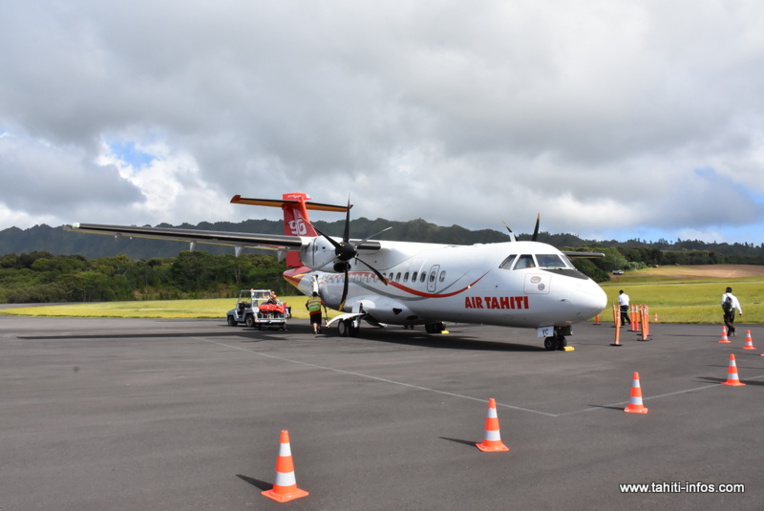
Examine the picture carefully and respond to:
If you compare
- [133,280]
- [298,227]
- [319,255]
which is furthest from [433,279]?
[133,280]

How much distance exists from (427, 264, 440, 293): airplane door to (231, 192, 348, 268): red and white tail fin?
6863 mm

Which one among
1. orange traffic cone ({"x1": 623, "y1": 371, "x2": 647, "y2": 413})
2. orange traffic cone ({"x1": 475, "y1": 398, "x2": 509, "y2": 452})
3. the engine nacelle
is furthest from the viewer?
the engine nacelle

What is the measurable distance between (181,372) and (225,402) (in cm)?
416

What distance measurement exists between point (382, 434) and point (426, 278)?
46.1 ft

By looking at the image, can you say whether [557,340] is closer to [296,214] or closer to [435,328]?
[435,328]

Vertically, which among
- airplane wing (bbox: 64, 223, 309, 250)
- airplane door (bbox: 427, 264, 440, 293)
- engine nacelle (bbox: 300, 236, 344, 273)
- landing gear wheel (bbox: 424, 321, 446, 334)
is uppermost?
airplane wing (bbox: 64, 223, 309, 250)

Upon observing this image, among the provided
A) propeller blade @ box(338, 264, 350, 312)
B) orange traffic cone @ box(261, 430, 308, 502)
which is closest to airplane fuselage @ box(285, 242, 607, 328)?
propeller blade @ box(338, 264, 350, 312)

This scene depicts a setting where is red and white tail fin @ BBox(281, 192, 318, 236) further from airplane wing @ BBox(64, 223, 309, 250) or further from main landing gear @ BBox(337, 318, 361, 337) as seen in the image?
main landing gear @ BBox(337, 318, 361, 337)

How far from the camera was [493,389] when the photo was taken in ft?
33.0

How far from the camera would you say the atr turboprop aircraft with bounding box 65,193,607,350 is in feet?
54.0

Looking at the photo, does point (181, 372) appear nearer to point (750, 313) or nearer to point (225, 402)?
point (225, 402)

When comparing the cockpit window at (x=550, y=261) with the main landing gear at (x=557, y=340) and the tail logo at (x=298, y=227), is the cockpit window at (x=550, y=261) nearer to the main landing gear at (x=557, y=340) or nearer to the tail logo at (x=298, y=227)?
the main landing gear at (x=557, y=340)

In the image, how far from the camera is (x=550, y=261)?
674 inches

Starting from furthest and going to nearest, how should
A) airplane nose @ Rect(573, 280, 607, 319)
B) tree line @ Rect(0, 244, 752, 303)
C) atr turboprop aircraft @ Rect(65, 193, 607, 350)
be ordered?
tree line @ Rect(0, 244, 752, 303), atr turboprop aircraft @ Rect(65, 193, 607, 350), airplane nose @ Rect(573, 280, 607, 319)
